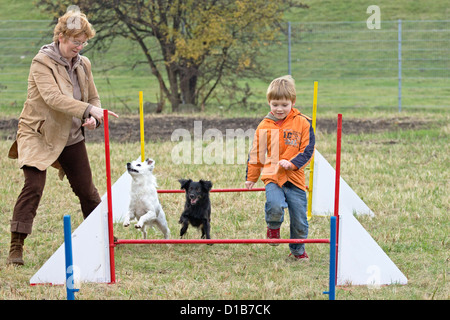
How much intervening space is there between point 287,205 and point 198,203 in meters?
0.99

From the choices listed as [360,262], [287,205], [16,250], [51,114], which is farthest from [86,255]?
[360,262]

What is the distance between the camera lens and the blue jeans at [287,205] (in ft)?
18.0

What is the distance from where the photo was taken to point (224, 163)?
1012cm

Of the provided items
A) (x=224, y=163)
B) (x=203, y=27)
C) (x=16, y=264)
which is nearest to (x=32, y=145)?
(x=16, y=264)

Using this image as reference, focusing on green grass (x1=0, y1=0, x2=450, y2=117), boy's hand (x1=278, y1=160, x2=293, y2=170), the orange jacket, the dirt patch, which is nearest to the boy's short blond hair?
the orange jacket

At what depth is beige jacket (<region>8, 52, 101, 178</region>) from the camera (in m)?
5.14

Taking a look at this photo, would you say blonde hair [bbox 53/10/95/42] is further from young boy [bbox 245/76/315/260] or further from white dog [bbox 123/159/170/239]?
young boy [bbox 245/76/315/260]

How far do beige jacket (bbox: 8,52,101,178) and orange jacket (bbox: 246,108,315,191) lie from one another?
1517 mm

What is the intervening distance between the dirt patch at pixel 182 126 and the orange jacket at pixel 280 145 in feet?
21.9

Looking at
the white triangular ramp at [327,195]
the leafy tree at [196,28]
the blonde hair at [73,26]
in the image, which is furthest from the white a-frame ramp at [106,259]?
the leafy tree at [196,28]

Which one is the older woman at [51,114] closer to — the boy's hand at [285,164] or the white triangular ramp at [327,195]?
the boy's hand at [285,164]

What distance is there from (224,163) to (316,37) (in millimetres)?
21638

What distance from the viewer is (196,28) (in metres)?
15.8

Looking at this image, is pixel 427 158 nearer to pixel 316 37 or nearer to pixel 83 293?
pixel 83 293
